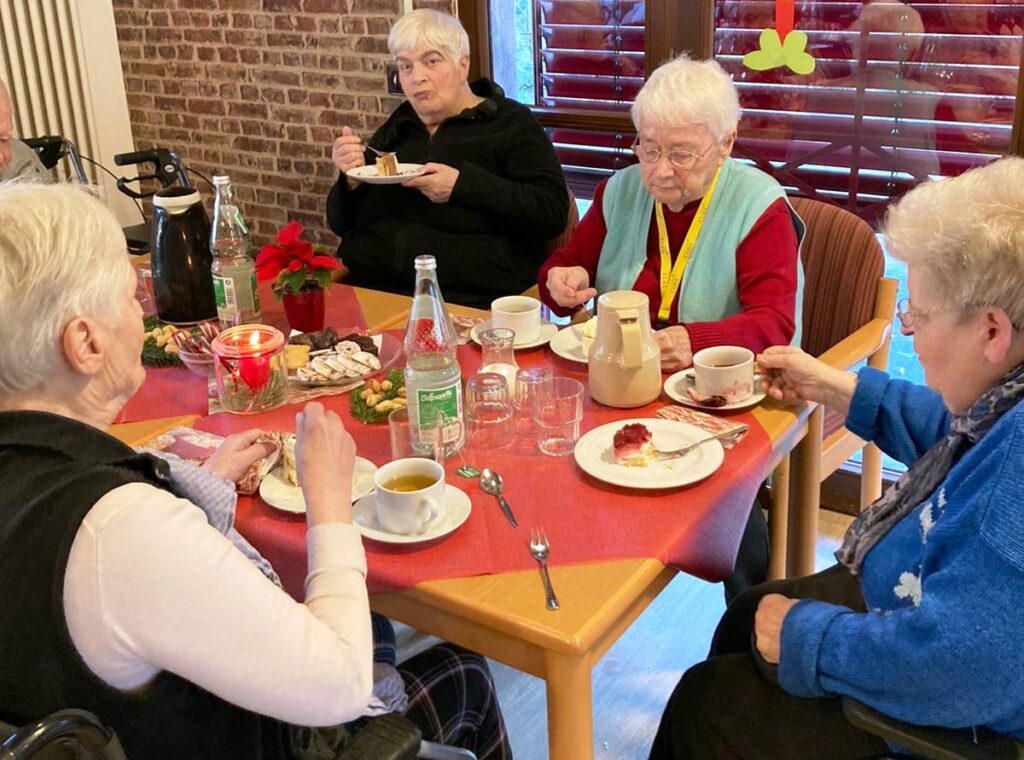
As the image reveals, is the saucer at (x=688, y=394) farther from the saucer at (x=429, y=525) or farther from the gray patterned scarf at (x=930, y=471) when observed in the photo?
the saucer at (x=429, y=525)

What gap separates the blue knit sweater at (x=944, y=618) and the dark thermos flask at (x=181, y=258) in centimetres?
137

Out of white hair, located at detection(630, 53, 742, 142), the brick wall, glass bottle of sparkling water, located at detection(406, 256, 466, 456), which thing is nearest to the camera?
glass bottle of sparkling water, located at detection(406, 256, 466, 456)

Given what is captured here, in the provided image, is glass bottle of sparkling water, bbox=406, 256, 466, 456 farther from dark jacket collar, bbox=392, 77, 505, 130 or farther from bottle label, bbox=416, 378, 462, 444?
dark jacket collar, bbox=392, 77, 505, 130

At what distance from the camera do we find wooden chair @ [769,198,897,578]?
1969 mm

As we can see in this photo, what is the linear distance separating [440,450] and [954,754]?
0.79m

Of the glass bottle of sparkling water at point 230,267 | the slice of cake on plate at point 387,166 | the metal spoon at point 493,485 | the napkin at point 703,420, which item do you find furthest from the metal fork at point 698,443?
the slice of cake on plate at point 387,166

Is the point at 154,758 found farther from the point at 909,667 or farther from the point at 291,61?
the point at 291,61

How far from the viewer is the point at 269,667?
96 centimetres

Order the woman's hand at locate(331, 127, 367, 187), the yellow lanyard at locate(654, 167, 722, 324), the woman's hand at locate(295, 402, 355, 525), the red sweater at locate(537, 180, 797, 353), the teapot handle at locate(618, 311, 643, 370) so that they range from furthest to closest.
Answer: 1. the woman's hand at locate(331, 127, 367, 187)
2. the yellow lanyard at locate(654, 167, 722, 324)
3. the red sweater at locate(537, 180, 797, 353)
4. the teapot handle at locate(618, 311, 643, 370)
5. the woman's hand at locate(295, 402, 355, 525)

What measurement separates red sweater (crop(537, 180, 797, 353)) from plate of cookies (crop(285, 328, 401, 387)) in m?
0.50

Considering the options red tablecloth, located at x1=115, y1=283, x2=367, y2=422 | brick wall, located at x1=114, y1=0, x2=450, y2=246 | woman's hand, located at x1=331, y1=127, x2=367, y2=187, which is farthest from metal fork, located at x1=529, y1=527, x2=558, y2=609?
brick wall, located at x1=114, y1=0, x2=450, y2=246

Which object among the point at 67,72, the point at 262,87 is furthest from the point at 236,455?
the point at 67,72

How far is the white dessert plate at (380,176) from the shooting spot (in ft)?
8.36

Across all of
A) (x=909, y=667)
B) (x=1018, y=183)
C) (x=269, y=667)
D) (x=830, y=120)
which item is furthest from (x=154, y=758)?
(x=830, y=120)
